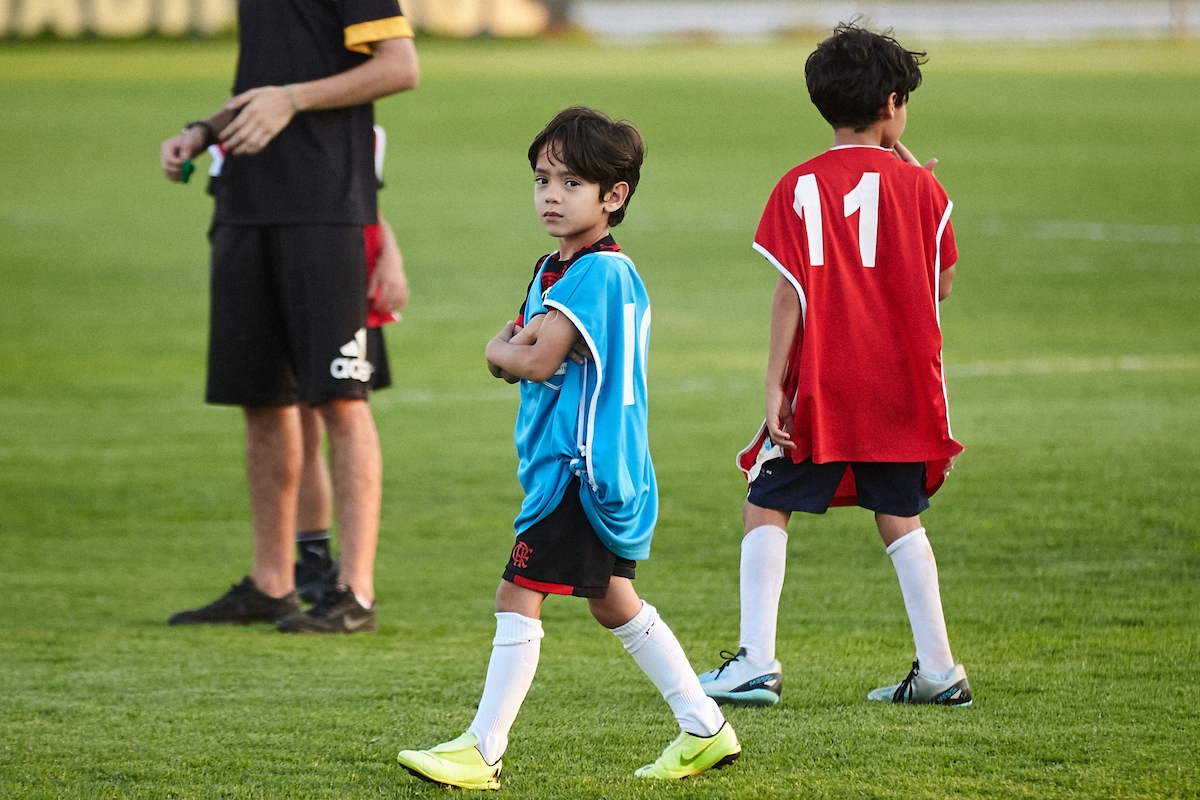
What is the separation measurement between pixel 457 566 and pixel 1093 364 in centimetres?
563

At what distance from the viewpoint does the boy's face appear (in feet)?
11.5

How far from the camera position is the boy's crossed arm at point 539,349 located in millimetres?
3471

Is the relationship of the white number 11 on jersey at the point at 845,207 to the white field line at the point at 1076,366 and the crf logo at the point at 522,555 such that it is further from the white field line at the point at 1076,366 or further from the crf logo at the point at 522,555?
the white field line at the point at 1076,366

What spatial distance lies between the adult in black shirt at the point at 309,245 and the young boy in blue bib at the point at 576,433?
5.65 feet

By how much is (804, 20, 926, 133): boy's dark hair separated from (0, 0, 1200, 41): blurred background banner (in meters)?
17.9

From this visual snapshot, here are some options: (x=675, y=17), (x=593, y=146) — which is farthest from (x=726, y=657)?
(x=675, y=17)

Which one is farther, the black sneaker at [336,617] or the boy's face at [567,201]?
the black sneaker at [336,617]

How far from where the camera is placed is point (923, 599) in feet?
13.8

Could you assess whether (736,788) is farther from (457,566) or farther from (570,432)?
(457,566)

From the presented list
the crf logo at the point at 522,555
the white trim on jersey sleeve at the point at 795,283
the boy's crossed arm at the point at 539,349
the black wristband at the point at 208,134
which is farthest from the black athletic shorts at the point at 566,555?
the black wristband at the point at 208,134

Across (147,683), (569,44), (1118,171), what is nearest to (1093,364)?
(147,683)

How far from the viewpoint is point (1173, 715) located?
391cm

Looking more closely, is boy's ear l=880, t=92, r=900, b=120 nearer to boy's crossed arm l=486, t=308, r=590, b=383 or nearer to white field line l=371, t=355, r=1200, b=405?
boy's crossed arm l=486, t=308, r=590, b=383

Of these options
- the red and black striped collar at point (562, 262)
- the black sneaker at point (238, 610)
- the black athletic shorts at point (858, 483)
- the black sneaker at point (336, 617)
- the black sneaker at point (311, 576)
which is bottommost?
the black sneaker at point (311, 576)
